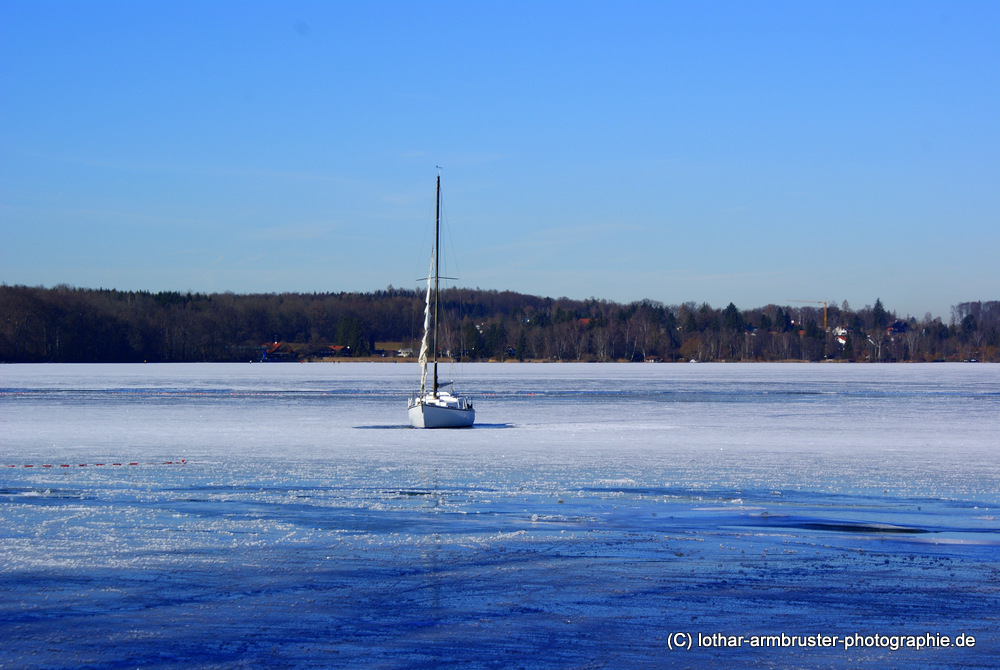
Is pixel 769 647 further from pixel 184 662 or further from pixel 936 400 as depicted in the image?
pixel 936 400

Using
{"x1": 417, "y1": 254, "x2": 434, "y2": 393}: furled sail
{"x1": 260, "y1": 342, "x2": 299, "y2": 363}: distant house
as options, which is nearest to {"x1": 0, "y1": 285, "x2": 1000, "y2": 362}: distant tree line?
{"x1": 260, "y1": 342, "x2": 299, "y2": 363}: distant house

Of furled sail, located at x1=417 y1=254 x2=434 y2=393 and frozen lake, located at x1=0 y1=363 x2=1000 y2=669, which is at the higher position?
furled sail, located at x1=417 y1=254 x2=434 y2=393

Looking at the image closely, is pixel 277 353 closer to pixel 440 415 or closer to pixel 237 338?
pixel 237 338

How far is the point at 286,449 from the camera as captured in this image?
22547 millimetres

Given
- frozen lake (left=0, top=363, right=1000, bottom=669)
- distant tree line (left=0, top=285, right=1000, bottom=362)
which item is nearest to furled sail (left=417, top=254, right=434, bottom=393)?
frozen lake (left=0, top=363, right=1000, bottom=669)

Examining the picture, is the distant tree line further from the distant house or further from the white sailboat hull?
the white sailboat hull

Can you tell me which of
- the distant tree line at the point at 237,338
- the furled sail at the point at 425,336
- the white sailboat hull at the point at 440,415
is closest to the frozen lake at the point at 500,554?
the white sailboat hull at the point at 440,415

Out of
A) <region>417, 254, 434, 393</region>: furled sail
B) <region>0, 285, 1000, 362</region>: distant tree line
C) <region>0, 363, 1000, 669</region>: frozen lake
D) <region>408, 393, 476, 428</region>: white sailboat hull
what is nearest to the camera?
<region>0, 363, 1000, 669</region>: frozen lake

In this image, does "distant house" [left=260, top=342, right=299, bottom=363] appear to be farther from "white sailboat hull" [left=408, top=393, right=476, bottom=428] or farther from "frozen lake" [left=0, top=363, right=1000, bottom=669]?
"frozen lake" [left=0, top=363, right=1000, bottom=669]

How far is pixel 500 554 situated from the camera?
36.0ft

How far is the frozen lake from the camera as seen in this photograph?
25.8 ft

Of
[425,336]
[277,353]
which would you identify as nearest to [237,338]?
[277,353]

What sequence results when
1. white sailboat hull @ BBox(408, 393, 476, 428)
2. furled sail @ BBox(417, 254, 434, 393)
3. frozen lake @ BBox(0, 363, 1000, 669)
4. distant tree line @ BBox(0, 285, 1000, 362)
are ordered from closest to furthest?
frozen lake @ BBox(0, 363, 1000, 669) < white sailboat hull @ BBox(408, 393, 476, 428) < furled sail @ BBox(417, 254, 434, 393) < distant tree line @ BBox(0, 285, 1000, 362)

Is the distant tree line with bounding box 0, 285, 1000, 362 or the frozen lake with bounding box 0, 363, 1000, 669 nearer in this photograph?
the frozen lake with bounding box 0, 363, 1000, 669
